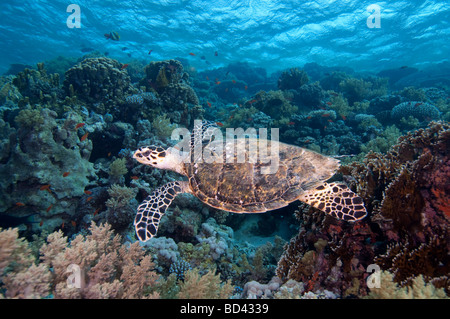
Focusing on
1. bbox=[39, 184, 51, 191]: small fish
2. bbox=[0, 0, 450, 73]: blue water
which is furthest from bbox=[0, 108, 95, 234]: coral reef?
bbox=[0, 0, 450, 73]: blue water

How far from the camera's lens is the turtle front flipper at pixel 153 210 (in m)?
3.12

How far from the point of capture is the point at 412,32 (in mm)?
23719

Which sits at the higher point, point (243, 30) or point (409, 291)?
point (243, 30)

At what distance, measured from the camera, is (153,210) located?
3.49 metres

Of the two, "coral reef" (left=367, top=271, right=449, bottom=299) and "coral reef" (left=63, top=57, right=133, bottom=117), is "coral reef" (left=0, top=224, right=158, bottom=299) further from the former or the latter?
"coral reef" (left=63, top=57, right=133, bottom=117)

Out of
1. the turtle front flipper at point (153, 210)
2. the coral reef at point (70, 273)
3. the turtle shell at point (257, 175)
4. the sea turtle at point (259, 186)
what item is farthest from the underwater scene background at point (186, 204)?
the turtle shell at point (257, 175)

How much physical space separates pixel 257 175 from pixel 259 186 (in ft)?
0.66

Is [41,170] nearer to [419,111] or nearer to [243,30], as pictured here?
[419,111]

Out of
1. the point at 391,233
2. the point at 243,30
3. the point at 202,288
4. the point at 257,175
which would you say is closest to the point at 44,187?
the point at 202,288

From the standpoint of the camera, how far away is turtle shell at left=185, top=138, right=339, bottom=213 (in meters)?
3.17

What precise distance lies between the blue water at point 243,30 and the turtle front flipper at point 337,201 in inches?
893

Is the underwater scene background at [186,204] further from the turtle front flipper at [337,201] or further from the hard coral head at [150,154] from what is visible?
the hard coral head at [150,154]
